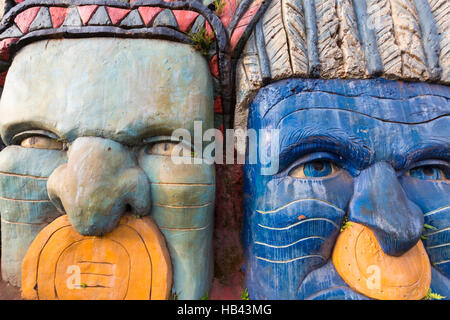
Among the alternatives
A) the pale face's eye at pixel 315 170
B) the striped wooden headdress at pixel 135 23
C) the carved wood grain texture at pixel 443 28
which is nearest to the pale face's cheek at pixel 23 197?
the striped wooden headdress at pixel 135 23

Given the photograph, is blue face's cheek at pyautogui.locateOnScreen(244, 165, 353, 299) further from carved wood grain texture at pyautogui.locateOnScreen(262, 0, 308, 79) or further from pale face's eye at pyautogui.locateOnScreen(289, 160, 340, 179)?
carved wood grain texture at pyautogui.locateOnScreen(262, 0, 308, 79)

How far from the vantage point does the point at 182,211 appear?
1.72m

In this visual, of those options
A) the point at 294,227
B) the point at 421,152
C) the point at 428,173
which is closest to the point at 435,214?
the point at 428,173

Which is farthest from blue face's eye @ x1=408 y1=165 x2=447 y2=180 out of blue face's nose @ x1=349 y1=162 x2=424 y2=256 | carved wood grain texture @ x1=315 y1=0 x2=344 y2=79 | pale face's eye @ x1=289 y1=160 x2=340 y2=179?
carved wood grain texture @ x1=315 y1=0 x2=344 y2=79

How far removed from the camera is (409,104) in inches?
68.0

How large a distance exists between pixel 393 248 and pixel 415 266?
20 centimetres

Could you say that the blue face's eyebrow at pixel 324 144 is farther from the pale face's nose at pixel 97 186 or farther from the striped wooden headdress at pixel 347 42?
the pale face's nose at pixel 97 186

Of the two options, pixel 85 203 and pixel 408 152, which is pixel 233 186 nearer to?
pixel 85 203

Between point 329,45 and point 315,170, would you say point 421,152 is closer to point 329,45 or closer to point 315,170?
point 315,170

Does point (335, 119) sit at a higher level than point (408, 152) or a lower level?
higher

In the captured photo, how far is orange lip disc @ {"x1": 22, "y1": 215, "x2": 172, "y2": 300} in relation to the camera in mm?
1670

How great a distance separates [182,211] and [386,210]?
1177 mm

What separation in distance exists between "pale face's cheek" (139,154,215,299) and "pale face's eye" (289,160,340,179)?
565 mm

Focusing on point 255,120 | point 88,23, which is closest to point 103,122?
point 88,23
